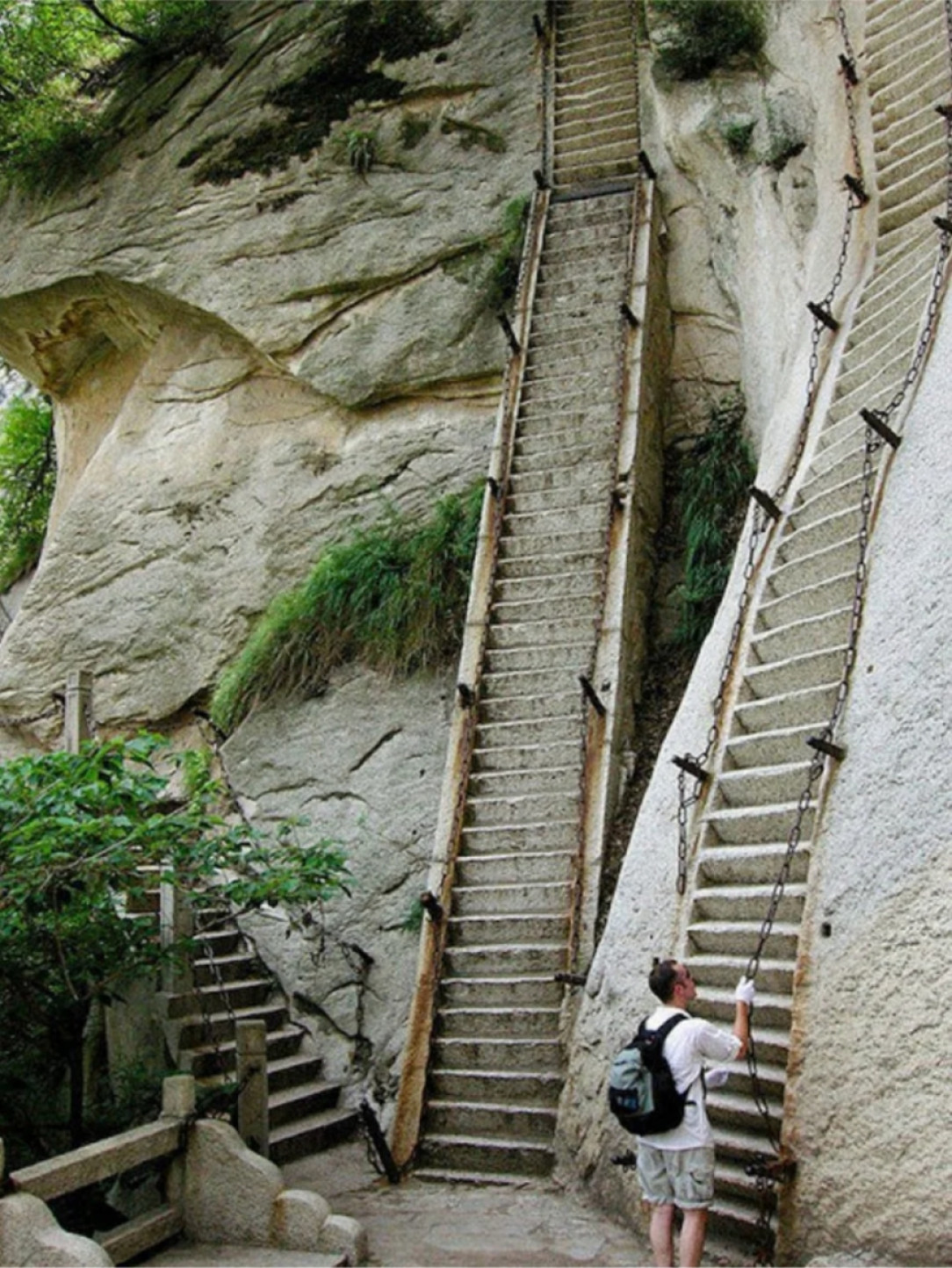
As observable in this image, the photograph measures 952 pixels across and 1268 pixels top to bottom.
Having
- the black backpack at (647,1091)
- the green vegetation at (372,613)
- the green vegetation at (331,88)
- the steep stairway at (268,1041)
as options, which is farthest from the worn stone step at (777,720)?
the green vegetation at (331,88)

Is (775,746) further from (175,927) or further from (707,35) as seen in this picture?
(707,35)

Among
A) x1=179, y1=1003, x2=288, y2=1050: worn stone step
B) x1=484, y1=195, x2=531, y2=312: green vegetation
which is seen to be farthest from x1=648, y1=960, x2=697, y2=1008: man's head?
x1=484, y1=195, x2=531, y2=312: green vegetation

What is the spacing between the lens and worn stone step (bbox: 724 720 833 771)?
6844mm

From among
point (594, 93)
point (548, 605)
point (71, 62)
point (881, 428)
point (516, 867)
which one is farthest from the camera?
point (71, 62)

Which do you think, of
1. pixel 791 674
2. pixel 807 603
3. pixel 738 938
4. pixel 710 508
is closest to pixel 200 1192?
pixel 738 938

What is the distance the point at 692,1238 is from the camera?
4852mm

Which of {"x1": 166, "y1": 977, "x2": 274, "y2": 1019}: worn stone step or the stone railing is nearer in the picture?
the stone railing

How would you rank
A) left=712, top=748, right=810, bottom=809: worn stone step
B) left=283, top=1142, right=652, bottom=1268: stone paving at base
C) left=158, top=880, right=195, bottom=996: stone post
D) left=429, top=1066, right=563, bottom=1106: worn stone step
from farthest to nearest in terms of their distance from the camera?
1. left=158, top=880, right=195, bottom=996: stone post
2. left=429, top=1066, right=563, bottom=1106: worn stone step
3. left=712, top=748, right=810, bottom=809: worn stone step
4. left=283, top=1142, right=652, bottom=1268: stone paving at base

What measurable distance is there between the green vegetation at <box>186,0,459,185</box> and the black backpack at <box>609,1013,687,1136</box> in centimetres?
1271

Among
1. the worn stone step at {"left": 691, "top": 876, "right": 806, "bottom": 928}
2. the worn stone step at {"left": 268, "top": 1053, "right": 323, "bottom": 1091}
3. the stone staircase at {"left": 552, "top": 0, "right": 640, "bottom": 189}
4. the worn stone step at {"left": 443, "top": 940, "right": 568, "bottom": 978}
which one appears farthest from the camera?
the stone staircase at {"left": 552, "top": 0, "right": 640, "bottom": 189}

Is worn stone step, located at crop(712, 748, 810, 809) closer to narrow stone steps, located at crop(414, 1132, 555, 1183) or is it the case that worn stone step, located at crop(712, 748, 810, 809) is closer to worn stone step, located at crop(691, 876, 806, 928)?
worn stone step, located at crop(691, 876, 806, 928)

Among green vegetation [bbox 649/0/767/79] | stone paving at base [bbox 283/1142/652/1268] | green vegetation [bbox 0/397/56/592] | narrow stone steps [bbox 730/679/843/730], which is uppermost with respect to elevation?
green vegetation [bbox 649/0/767/79]

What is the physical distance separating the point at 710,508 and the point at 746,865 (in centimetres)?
490

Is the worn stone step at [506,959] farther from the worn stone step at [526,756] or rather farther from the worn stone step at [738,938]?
the worn stone step at [738,938]
